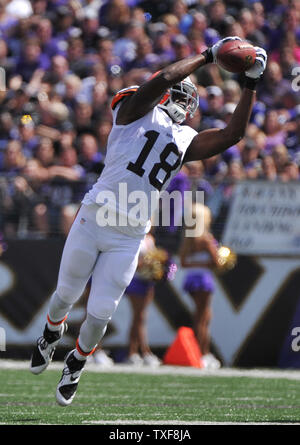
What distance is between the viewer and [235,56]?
5238 mm

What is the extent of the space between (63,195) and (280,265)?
226 cm

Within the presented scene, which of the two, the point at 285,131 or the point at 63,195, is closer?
the point at 63,195

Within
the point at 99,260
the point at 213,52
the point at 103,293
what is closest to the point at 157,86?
the point at 213,52

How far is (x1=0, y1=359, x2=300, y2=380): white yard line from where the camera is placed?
8.38m

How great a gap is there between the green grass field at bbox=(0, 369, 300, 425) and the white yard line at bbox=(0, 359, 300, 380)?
9.3 inches

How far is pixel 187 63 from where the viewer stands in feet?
17.0

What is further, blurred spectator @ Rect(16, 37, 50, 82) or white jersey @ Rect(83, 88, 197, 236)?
blurred spectator @ Rect(16, 37, 50, 82)

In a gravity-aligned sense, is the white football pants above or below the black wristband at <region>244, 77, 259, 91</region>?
below

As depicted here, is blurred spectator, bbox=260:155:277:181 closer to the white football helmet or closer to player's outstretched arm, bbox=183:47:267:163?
player's outstretched arm, bbox=183:47:267:163

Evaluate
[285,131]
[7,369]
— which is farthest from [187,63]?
[285,131]

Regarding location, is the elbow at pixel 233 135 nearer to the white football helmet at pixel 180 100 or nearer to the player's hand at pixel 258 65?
the white football helmet at pixel 180 100

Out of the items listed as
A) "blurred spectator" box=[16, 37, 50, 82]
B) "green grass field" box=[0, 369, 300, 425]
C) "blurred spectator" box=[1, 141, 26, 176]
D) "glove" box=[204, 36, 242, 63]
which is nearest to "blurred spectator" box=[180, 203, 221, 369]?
"green grass field" box=[0, 369, 300, 425]
